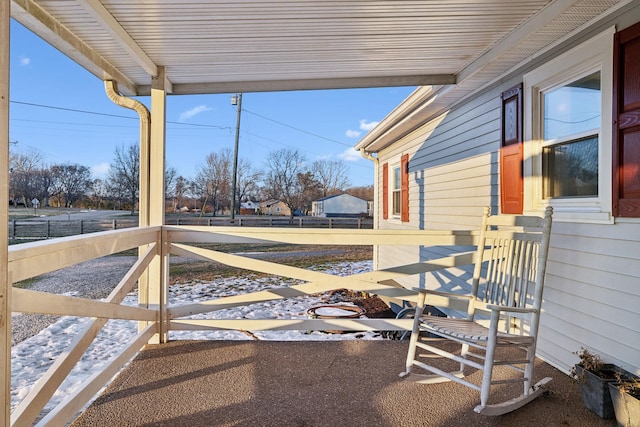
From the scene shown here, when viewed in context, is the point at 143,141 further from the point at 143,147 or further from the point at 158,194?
the point at 158,194

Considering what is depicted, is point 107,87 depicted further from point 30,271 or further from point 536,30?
point 536,30

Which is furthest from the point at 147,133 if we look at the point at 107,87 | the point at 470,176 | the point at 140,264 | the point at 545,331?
the point at 545,331

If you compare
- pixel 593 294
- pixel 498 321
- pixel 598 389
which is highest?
pixel 593 294

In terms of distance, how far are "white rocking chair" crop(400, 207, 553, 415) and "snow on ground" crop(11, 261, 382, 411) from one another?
62.1 inches

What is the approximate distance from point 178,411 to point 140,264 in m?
1.05

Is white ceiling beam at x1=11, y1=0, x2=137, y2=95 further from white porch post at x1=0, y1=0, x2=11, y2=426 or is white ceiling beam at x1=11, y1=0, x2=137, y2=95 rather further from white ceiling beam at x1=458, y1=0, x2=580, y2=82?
white ceiling beam at x1=458, y1=0, x2=580, y2=82

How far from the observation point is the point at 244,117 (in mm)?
18922

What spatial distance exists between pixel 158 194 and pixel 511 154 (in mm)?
2879

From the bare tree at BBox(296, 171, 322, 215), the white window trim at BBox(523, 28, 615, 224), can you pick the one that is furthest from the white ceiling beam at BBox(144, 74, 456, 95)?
the bare tree at BBox(296, 171, 322, 215)

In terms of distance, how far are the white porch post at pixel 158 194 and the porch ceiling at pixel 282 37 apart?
0.17 meters

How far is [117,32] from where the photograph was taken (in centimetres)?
234

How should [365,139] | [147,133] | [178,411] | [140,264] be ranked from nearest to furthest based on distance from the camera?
[178,411] < [140,264] < [147,133] < [365,139]

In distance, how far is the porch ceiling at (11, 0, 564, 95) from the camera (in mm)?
2203

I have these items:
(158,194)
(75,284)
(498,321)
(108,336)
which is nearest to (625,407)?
(498,321)
